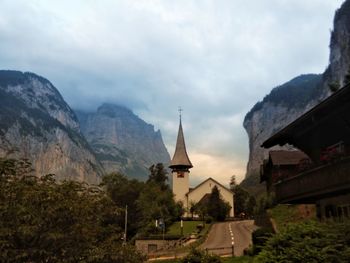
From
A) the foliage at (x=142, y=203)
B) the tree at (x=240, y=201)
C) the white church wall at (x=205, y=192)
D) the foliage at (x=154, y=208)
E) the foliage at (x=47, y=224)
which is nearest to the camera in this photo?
the foliage at (x=47, y=224)

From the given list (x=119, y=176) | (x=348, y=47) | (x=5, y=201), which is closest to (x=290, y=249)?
(x=5, y=201)

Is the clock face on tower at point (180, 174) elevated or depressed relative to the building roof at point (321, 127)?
elevated

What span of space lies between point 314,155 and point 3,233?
1628cm

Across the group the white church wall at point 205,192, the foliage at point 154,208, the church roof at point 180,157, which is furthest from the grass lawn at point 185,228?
the church roof at point 180,157

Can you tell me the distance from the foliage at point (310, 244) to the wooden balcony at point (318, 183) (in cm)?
296

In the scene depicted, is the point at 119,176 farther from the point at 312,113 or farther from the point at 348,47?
the point at 312,113

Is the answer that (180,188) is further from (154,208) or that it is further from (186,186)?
(154,208)

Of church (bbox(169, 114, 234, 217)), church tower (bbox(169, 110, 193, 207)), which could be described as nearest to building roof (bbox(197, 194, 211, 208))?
church (bbox(169, 114, 234, 217))

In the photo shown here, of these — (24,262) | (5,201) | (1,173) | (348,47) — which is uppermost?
(348,47)

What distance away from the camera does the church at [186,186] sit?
101875 mm

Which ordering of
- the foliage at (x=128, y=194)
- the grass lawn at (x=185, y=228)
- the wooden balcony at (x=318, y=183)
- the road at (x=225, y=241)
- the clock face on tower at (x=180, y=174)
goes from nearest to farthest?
the wooden balcony at (x=318, y=183) → the road at (x=225, y=241) → the grass lawn at (x=185, y=228) → the foliage at (x=128, y=194) → the clock face on tower at (x=180, y=174)

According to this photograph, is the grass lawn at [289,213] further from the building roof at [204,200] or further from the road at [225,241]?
the building roof at [204,200]

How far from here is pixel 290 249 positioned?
41.6 feet

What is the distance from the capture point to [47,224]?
1576 centimetres
